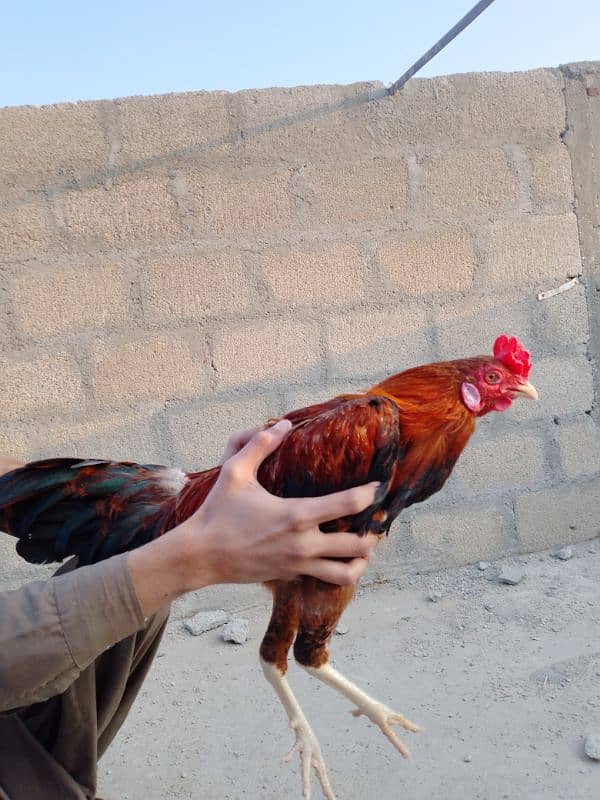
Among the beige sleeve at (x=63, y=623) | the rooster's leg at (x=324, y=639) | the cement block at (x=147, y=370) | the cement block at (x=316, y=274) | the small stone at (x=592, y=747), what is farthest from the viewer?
the cement block at (x=316, y=274)

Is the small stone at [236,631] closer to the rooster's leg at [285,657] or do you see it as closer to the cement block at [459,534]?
the cement block at [459,534]

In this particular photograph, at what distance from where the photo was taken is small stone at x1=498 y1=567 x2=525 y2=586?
9.56ft

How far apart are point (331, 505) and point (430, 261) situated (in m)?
1.97

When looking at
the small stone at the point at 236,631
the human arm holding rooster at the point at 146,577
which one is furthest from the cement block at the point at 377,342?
the human arm holding rooster at the point at 146,577

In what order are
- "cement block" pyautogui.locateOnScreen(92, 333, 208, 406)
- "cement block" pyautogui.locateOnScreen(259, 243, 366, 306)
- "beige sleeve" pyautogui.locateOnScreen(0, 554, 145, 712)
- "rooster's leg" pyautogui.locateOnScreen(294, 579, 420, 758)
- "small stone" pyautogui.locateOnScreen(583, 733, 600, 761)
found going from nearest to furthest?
"beige sleeve" pyautogui.locateOnScreen(0, 554, 145, 712), "rooster's leg" pyautogui.locateOnScreen(294, 579, 420, 758), "small stone" pyautogui.locateOnScreen(583, 733, 600, 761), "cement block" pyautogui.locateOnScreen(92, 333, 208, 406), "cement block" pyautogui.locateOnScreen(259, 243, 366, 306)

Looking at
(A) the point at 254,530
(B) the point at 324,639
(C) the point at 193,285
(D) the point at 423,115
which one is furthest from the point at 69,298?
(A) the point at 254,530

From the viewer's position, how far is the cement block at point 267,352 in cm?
278

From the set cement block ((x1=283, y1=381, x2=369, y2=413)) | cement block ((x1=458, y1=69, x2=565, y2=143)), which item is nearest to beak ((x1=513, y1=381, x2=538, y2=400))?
cement block ((x1=283, y1=381, x2=369, y2=413))

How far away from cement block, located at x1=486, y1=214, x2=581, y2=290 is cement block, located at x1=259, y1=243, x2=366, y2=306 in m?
0.58

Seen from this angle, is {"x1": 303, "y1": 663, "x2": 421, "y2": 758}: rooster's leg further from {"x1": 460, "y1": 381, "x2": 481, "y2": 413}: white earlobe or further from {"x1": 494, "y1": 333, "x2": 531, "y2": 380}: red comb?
{"x1": 494, "y1": 333, "x2": 531, "y2": 380}: red comb

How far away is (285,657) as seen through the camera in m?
1.55

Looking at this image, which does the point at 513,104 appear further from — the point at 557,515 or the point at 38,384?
the point at 38,384

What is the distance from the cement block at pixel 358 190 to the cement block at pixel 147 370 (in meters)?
0.75

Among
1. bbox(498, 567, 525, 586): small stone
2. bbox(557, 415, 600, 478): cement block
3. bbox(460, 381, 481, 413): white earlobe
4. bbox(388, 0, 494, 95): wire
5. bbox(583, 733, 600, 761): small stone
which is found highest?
bbox(388, 0, 494, 95): wire
